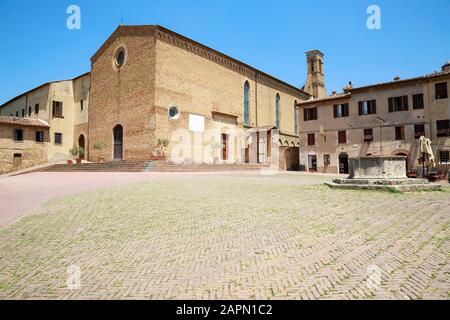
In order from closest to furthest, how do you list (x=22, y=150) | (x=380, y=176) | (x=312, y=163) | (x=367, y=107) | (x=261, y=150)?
(x=380, y=176) < (x=367, y=107) < (x=22, y=150) < (x=312, y=163) < (x=261, y=150)

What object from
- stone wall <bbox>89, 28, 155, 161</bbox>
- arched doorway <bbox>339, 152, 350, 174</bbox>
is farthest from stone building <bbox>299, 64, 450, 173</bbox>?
stone wall <bbox>89, 28, 155, 161</bbox>

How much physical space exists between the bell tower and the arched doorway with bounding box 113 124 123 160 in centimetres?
3631

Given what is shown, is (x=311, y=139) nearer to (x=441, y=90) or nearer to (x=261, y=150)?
(x=261, y=150)

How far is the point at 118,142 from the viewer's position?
1086 inches

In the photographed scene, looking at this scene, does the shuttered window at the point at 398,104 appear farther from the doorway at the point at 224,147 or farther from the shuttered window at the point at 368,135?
the doorway at the point at 224,147

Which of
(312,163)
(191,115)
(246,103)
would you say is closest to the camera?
(191,115)

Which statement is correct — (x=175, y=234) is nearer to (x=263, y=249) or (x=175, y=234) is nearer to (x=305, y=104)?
(x=263, y=249)

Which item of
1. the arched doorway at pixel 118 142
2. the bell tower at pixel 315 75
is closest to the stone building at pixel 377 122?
the arched doorway at pixel 118 142

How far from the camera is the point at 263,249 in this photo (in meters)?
4.26

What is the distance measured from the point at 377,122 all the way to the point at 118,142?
2406cm

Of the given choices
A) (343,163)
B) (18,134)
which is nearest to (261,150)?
(343,163)

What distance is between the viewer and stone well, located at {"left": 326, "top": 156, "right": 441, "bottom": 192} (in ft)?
35.3

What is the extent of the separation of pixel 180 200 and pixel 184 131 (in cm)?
1897

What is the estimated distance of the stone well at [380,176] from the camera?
10766 millimetres
